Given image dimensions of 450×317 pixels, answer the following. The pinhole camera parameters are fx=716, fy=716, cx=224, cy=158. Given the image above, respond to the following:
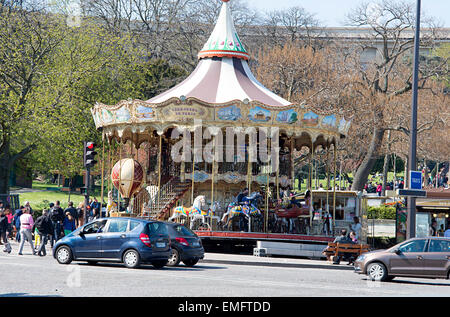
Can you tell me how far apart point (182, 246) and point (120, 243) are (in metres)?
2.31

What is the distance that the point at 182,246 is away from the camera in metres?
20.5

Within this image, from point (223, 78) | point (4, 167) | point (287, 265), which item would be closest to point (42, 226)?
point (287, 265)

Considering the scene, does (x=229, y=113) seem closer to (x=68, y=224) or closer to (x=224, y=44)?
(x=224, y=44)

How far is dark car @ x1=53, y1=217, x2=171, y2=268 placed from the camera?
1858cm

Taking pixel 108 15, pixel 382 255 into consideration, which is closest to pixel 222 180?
pixel 382 255

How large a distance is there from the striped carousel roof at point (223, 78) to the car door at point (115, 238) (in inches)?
388

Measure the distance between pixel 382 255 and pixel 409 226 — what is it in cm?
370

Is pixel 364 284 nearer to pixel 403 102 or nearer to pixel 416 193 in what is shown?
pixel 416 193

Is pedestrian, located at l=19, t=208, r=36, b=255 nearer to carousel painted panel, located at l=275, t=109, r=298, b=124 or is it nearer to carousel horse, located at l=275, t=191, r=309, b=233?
carousel horse, located at l=275, t=191, r=309, b=233

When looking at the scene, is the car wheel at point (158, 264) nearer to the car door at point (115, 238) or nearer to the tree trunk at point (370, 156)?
the car door at point (115, 238)

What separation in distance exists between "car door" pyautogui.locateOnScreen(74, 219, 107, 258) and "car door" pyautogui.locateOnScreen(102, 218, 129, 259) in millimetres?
156

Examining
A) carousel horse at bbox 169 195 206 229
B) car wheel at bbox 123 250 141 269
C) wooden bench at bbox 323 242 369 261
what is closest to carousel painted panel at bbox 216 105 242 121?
carousel horse at bbox 169 195 206 229

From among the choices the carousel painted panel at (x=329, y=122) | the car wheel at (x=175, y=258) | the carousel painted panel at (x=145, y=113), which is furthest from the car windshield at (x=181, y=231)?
the carousel painted panel at (x=329, y=122)

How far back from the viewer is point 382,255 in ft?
61.1
